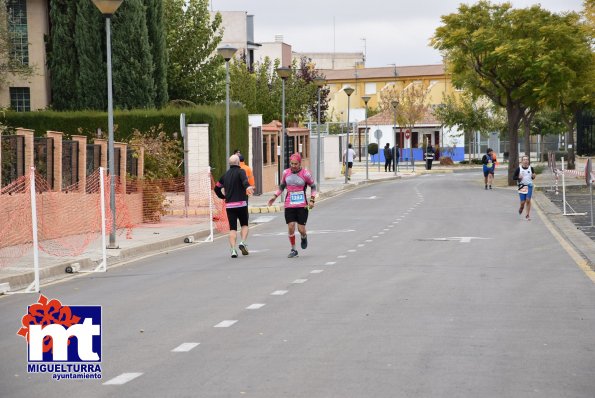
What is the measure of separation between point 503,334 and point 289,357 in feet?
7.89

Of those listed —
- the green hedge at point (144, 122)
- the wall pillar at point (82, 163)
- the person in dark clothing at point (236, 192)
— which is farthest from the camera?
the green hedge at point (144, 122)

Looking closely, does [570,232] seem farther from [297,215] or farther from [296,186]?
[296,186]

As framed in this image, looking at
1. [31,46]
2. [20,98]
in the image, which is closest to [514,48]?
[31,46]

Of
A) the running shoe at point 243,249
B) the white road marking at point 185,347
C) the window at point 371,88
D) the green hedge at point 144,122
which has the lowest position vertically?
the running shoe at point 243,249

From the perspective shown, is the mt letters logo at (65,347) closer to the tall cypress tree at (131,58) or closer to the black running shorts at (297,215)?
the black running shorts at (297,215)

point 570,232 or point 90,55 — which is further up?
point 90,55

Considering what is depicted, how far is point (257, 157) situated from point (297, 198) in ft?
77.2

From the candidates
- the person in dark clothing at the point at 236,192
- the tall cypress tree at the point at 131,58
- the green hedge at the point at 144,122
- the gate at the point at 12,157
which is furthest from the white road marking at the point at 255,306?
the tall cypress tree at the point at 131,58

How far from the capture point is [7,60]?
43.7m

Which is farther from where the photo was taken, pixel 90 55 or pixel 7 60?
pixel 7 60

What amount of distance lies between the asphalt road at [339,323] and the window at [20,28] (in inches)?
1044

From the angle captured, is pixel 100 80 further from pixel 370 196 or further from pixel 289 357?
pixel 289 357

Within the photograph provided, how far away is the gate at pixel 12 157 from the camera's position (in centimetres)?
2255

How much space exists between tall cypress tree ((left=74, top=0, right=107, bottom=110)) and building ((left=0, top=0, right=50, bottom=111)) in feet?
11.0
